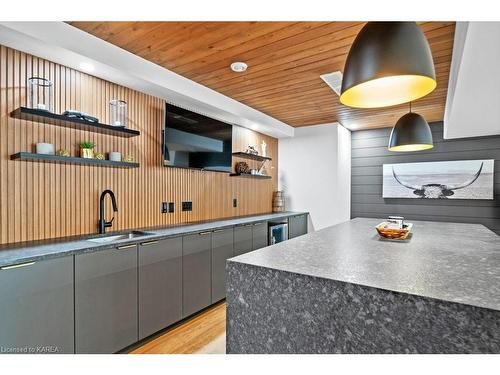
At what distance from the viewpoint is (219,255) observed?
319 cm

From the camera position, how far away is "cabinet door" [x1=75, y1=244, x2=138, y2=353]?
1.93m

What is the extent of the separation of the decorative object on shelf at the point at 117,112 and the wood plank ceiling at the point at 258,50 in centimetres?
49

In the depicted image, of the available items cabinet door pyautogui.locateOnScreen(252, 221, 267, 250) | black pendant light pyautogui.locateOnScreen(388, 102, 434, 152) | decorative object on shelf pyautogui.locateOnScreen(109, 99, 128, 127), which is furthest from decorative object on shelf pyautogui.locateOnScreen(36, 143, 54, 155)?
black pendant light pyautogui.locateOnScreen(388, 102, 434, 152)

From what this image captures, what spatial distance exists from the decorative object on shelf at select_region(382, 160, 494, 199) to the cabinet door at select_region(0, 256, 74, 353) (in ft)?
16.0

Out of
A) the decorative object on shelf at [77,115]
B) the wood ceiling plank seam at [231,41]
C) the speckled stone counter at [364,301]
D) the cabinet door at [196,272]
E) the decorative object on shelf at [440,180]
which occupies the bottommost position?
the cabinet door at [196,272]

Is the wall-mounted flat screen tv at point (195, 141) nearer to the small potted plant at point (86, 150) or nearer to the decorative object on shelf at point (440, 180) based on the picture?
the small potted plant at point (86, 150)

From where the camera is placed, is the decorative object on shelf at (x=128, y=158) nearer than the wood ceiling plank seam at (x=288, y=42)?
No

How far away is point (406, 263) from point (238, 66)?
218 centimetres

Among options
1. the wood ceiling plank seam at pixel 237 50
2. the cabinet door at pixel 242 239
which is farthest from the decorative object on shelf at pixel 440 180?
the wood ceiling plank seam at pixel 237 50

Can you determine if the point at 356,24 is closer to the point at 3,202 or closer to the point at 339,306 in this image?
the point at 339,306

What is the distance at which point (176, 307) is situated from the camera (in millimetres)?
2654

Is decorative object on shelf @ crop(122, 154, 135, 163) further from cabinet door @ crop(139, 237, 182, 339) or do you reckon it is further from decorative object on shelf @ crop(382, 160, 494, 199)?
decorative object on shelf @ crop(382, 160, 494, 199)

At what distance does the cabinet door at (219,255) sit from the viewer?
3117mm
